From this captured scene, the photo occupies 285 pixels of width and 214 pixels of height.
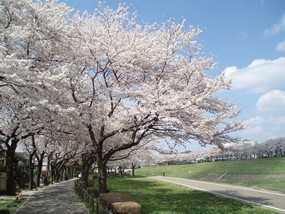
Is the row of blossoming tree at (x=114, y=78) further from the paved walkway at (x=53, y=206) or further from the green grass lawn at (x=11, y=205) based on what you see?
the green grass lawn at (x=11, y=205)

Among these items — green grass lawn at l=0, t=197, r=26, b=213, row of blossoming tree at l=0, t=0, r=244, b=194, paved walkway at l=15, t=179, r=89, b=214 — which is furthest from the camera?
green grass lawn at l=0, t=197, r=26, b=213

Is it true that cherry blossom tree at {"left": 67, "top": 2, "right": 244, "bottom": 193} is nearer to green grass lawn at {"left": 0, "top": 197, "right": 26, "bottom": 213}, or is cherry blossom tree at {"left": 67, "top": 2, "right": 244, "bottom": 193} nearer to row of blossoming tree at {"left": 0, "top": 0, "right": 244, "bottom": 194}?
row of blossoming tree at {"left": 0, "top": 0, "right": 244, "bottom": 194}

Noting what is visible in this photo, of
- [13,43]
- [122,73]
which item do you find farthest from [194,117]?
[13,43]

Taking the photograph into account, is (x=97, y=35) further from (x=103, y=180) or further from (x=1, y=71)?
(x=103, y=180)

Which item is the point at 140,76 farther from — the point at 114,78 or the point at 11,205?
the point at 11,205

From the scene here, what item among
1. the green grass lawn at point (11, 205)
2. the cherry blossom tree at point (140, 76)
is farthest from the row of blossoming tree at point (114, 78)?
the green grass lawn at point (11, 205)

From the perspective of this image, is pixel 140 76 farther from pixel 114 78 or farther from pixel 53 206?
pixel 53 206

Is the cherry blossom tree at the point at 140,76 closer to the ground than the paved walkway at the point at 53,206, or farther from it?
farther from it

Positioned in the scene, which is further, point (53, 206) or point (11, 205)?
point (53, 206)

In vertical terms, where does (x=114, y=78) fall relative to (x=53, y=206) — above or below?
above

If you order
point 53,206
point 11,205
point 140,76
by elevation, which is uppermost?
point 140,76

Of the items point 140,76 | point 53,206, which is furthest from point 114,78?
point 53,206

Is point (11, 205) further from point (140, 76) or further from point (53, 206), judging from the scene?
A: point (140, 76)

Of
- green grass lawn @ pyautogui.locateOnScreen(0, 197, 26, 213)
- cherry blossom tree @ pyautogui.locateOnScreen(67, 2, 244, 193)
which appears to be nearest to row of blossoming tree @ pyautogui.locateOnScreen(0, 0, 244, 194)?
cherry blossom tree @ pyautogui.locateOnScreen(67, 2, 244, 193)
